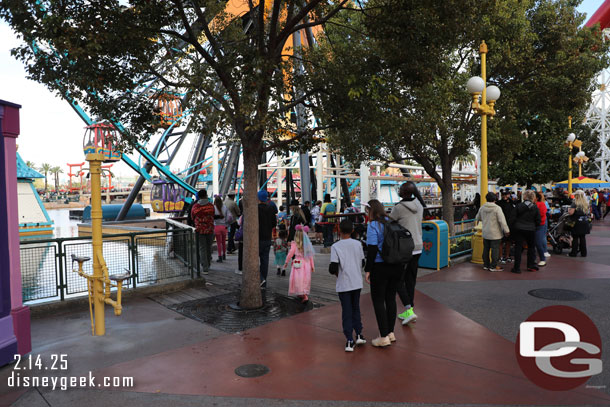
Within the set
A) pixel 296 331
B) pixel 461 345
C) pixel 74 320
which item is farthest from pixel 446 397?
pixel 74 320

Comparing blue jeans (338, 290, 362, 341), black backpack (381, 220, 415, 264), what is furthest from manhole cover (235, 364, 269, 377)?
black backpack (381, 220, 415, 264)

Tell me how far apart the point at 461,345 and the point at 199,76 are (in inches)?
217

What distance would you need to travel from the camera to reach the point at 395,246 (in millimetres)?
4734

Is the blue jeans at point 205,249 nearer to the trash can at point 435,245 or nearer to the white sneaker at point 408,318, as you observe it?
the trash can at point 435,245

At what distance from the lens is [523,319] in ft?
19.3

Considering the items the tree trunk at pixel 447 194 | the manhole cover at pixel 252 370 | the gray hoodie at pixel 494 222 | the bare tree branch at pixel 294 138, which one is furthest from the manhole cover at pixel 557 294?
the tree trunk at pixel 447 194

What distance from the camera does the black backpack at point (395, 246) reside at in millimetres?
4719

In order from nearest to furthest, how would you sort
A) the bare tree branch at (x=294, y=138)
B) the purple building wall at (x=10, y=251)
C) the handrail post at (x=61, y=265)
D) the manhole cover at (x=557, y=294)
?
the purple building wall at (x=10, y=251) < the handrail post at (x=61, y=265) < the manhole cover at (x=557, y=294) < the bare tree branch at (x=294, y=138)

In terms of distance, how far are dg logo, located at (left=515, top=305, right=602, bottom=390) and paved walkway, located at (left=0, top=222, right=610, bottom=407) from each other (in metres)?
0.12

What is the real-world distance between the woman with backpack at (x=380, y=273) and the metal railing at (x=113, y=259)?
452 cm

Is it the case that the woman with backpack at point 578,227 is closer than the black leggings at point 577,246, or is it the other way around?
the woman with backpack at point 578,227

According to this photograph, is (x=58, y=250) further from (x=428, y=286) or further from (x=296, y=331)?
(x=428, y=286)

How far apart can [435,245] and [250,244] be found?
4844 mm

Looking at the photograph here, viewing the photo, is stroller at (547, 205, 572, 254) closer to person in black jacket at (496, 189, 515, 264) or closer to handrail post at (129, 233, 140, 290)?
person in black jacket at (496, 189, 515, 264)
